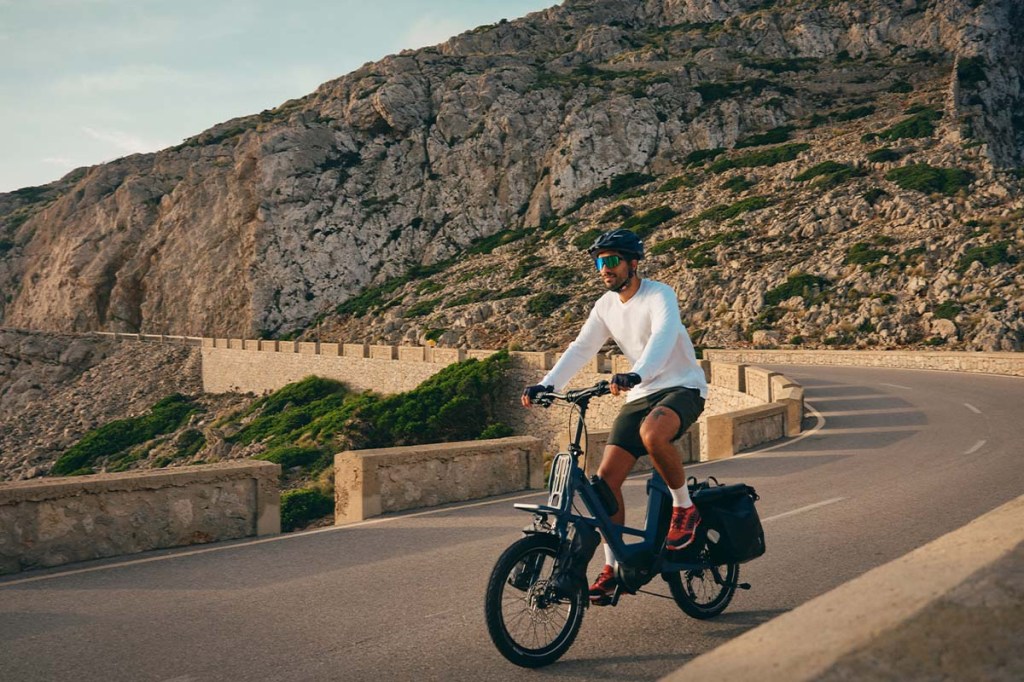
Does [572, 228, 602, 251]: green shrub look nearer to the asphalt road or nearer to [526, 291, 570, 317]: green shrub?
[526, 291, 570, 317]: green shrub

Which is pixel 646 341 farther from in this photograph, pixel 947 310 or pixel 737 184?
pixel 737 184

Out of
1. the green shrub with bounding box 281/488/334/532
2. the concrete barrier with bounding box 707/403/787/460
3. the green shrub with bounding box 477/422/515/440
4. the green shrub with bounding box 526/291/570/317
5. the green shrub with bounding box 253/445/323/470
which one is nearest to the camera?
the concrete barrier with bounding box 707/403/787/460

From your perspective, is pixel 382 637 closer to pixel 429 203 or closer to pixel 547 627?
pixel 547 627

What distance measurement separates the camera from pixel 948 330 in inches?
1433

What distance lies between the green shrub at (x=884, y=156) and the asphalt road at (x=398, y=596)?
51.3 meters

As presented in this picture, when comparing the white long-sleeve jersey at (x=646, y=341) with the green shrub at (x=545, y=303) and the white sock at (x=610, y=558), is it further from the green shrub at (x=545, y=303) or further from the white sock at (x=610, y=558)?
the green shrub at (x=545, y=303)

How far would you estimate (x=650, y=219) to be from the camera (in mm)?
61094

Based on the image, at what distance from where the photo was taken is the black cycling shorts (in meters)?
4.44

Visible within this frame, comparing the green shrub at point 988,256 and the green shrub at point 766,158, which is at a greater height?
the green shrub at point 766,158

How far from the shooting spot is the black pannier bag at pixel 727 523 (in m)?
4.72

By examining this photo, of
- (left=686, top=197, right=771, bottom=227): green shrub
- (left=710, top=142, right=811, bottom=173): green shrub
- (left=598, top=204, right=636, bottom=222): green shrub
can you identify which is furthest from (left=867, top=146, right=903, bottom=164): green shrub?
(left=598, top=204, right=636, bottom=222): green shrub

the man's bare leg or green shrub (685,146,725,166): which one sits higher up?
green shrub (685,146,725,166)

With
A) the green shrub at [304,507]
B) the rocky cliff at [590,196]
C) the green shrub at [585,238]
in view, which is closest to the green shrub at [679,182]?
the rocky cliff at [590,196]

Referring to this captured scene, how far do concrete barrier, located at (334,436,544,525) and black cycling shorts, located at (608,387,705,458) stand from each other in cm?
521
